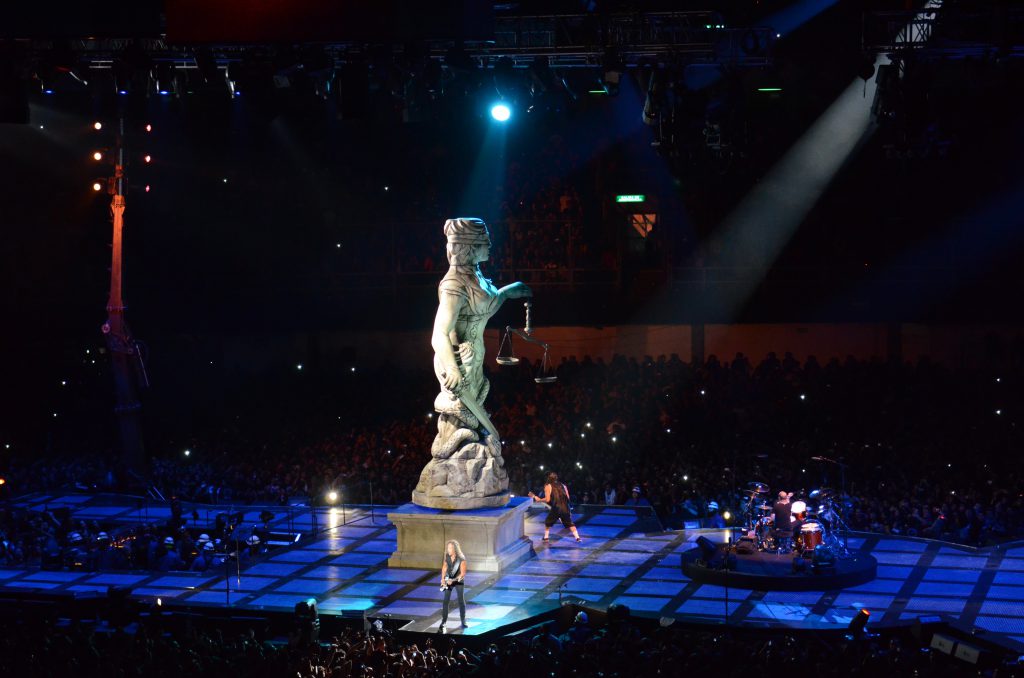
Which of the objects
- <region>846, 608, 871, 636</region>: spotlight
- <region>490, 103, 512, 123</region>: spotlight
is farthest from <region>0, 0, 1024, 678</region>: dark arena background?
<region>490, 103, 512, 123</region>: spotlight

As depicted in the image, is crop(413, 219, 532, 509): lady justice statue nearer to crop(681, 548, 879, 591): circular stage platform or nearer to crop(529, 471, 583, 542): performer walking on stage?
crop(529, 471, 583, 542): performer walking on stage

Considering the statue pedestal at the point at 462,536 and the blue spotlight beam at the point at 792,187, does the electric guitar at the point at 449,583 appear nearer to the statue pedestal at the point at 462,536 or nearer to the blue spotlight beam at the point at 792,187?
the statue pedestal at the point at 462,536

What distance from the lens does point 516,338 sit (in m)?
31.3

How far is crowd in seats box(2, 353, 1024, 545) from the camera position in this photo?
22266 millimetres

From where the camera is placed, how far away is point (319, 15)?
16703mm

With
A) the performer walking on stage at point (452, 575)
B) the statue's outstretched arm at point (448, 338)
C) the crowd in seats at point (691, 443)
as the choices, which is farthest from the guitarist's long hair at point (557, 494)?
the performer walking on stage at point (452, 575)

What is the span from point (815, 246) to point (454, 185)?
8662 mm

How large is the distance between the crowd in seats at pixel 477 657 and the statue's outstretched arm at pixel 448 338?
4838mm

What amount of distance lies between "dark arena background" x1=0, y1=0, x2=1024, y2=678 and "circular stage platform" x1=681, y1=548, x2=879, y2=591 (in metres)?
0.05

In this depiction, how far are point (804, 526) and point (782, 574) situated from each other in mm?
1014

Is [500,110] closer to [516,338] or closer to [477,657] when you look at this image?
[477,657]

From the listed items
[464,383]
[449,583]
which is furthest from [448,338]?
[449,583]

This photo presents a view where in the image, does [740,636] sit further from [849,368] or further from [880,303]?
[880,303]

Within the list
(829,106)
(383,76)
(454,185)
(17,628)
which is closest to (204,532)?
(17,628)
